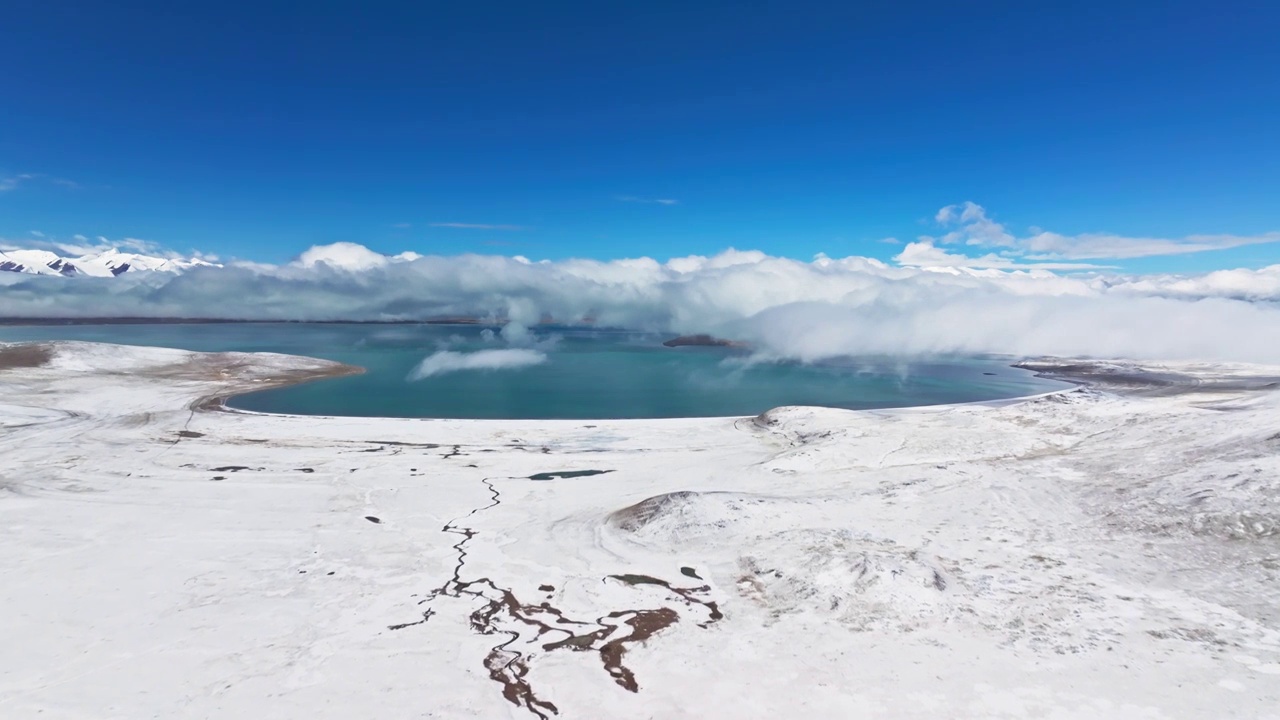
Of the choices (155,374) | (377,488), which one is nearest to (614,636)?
(377,488)

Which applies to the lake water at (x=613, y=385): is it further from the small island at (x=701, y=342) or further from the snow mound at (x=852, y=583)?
the snow mound at (x=852, y=583)

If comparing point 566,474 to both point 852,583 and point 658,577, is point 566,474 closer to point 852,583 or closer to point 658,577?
point 658,577

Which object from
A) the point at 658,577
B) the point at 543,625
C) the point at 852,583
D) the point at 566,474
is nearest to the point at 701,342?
the point at 566,474

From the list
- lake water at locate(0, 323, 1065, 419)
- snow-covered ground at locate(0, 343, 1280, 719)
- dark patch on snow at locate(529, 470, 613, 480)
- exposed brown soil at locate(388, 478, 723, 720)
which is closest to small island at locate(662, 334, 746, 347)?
lake water at locate(0, 323, 1065, 419)

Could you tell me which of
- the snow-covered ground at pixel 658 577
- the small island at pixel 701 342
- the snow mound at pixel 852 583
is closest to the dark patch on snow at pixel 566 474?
the snow-covered ground at pixel 658 577

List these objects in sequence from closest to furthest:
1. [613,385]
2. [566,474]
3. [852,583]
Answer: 1. [852,583]
2. [566,474]
3. [613,385]

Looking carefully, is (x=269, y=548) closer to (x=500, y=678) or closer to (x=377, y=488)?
(x=377, y=488)

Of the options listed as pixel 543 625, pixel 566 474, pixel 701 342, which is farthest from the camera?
pixel 701 342
